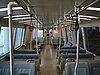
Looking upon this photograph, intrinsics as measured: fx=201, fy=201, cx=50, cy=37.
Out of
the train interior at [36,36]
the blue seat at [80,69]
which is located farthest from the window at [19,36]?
the blue seat at [80,69]

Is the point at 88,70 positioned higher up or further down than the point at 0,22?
further down

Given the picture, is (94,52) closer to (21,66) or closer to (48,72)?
(48,72)

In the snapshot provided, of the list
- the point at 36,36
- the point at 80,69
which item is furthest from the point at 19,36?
the point at 80,69

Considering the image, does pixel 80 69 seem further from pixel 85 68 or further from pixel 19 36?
pixel 19 36

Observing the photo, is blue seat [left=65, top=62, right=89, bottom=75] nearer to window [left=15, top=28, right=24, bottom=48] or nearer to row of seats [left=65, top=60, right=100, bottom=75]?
row of seats [left=65, top=60, right=100, bottom=75]

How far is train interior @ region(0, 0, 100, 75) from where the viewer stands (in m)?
3.35

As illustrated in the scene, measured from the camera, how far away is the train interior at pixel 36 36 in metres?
3.35

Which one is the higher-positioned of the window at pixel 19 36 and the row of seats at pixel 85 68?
the window at pixel 19 36

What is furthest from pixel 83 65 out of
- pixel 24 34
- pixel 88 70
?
pixel 24 34

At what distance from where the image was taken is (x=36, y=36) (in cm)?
831

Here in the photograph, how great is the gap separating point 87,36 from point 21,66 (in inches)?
184

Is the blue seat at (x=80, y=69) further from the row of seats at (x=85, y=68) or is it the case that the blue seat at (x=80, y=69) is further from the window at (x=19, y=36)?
the window at (x=19, y=36)

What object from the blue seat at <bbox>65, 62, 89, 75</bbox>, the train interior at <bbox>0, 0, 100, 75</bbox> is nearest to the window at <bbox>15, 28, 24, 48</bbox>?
the train interior at <bbox>0, 0, 100, 75</bbox>

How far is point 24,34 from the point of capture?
39.8 ft
